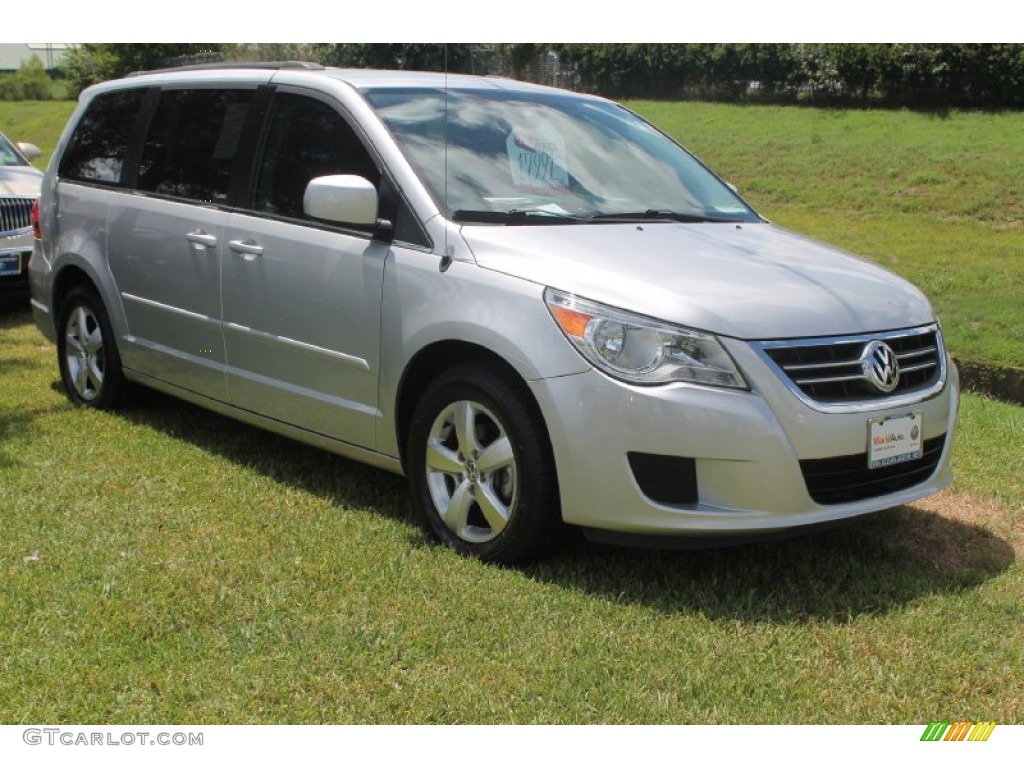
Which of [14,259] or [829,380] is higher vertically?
[829,380]

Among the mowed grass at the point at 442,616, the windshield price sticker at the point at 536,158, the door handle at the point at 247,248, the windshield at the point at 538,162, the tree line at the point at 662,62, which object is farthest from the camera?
the tree line at the point at 662,62

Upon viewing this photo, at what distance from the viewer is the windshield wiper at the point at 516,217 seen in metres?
4.76

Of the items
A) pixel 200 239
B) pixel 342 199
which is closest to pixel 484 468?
pixel 342 199

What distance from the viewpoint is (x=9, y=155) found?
1174cm

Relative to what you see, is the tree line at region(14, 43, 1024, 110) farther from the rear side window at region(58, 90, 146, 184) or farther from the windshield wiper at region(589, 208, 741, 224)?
the windshield wiper at region(589, 208, 741, 224)

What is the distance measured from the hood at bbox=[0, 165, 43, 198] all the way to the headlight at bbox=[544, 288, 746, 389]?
A: 25.2ft

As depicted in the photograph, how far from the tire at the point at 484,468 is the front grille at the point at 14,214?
6724 millimetres

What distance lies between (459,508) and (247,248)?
1.63 metres

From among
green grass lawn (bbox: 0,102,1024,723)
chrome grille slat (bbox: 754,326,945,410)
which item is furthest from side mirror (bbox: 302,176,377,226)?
chrome grille slat (bbox: 754,326,945,410)

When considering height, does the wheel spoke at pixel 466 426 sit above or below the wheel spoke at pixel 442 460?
above

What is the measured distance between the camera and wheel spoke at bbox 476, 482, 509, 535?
4.50 metres

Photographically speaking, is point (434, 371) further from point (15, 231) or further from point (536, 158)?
point (15, 231)

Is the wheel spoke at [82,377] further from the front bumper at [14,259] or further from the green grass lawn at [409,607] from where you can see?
the front bumper at [14,259]
